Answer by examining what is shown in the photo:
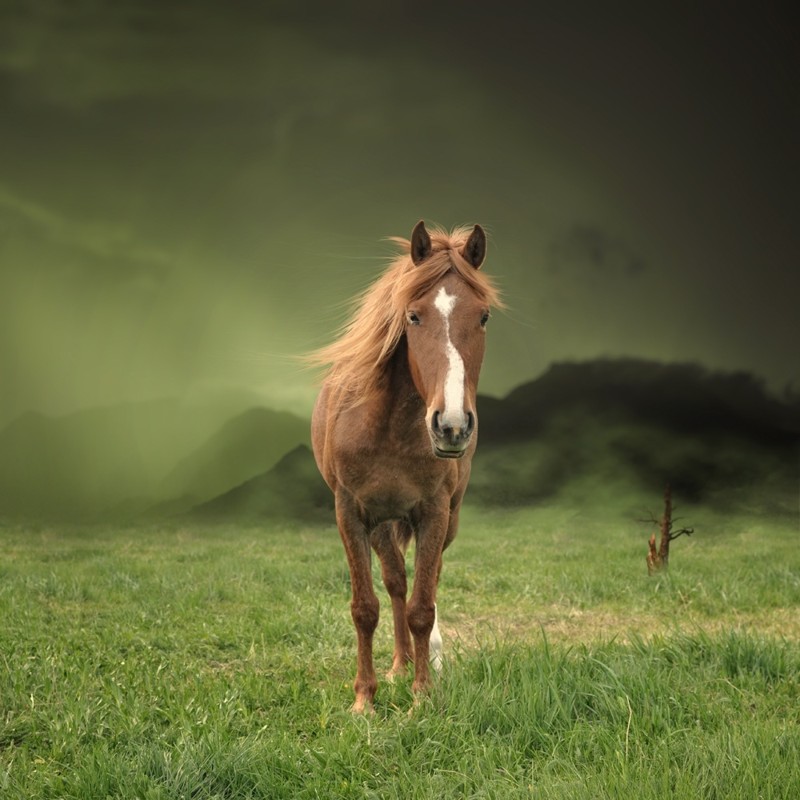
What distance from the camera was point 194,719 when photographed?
4.39 metres

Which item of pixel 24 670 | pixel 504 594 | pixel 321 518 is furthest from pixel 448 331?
pixel 321 518

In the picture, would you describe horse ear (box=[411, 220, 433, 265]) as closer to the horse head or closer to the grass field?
the horse head

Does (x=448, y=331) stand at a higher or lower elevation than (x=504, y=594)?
higher

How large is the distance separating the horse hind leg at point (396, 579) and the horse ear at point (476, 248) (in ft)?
5.97

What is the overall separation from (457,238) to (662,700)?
2.69 m

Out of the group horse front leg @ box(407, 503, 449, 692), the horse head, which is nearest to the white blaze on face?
the horse head

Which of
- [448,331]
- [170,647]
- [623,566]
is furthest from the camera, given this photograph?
[623,566]

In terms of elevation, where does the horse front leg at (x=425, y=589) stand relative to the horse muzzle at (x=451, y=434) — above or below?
below

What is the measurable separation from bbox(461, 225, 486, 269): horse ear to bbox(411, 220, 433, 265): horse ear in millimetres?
198

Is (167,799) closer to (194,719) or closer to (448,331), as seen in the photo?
(194,719)

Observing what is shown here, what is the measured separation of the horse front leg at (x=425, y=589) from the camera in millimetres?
4805

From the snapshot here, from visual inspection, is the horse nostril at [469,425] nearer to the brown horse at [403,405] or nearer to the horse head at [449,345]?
the horse head at [449,345]

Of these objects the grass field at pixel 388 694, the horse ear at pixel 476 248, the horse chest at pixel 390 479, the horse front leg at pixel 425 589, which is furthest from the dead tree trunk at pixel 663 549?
the horse ear at pixel 476 248

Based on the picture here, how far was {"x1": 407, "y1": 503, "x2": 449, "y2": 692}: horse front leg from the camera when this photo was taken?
4805 millimetres
